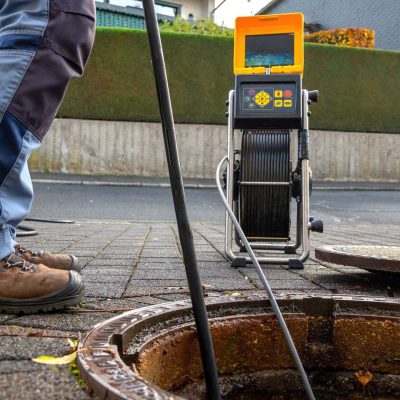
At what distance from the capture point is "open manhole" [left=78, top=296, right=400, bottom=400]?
1960 millimetres

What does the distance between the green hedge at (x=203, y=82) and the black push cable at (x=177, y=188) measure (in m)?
14.1

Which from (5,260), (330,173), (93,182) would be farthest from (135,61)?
(5,260)

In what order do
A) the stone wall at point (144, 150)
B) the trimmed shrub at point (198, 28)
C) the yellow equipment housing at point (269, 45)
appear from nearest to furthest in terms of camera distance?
the yellow equipment housing at point (269, 45)
the stone wall at point (144, 150)
the trimmed shrub at point (198, 28)

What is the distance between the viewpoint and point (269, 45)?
3.55 meters

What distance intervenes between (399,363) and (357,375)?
0.50ft

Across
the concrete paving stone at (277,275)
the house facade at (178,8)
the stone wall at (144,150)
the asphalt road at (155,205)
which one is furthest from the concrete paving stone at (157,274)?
the house facade at (178,8)

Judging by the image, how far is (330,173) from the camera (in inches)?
653

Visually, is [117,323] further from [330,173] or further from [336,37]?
[336,37]

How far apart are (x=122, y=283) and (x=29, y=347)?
1.09 m

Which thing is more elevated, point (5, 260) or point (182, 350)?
point (5, 260)

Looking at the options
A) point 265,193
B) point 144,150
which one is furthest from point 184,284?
point 144,150

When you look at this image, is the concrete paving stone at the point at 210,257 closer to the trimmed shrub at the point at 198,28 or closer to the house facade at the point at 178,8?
the trimmed shrub at the point at 198,28

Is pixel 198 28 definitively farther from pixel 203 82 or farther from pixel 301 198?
pixel 301 198

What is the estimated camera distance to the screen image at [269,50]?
352 cm
